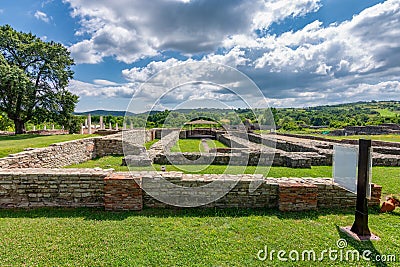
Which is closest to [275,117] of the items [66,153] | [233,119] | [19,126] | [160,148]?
[233,119]

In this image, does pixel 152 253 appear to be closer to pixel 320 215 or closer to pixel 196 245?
pixel 196 245

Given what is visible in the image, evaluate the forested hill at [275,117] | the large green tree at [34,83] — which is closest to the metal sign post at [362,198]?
the forested hill at [275,117]

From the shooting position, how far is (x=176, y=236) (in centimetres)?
389

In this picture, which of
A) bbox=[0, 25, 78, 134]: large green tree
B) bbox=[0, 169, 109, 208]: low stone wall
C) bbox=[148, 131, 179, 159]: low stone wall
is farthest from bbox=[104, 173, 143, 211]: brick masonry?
bbox=[0, 25, 78, 134]: large green tree

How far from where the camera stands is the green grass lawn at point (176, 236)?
328 centimetres

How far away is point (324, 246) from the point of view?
3617 mm

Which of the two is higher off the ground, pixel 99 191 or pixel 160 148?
pixel 160 148

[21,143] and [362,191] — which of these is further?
[21,143]

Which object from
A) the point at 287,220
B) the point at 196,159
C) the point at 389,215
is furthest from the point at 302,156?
the point at 287,220

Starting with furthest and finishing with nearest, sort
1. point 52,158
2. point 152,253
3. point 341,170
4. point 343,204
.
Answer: point 52,158, point 343,204, point 341,170, point 152,253

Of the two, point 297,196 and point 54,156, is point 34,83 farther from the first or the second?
point 297,196

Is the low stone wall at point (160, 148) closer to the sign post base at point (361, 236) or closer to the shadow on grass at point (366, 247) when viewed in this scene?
the sign post base at point (361, 236)

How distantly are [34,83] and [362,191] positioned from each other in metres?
23.8

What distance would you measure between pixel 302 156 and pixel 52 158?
34.4 ft
